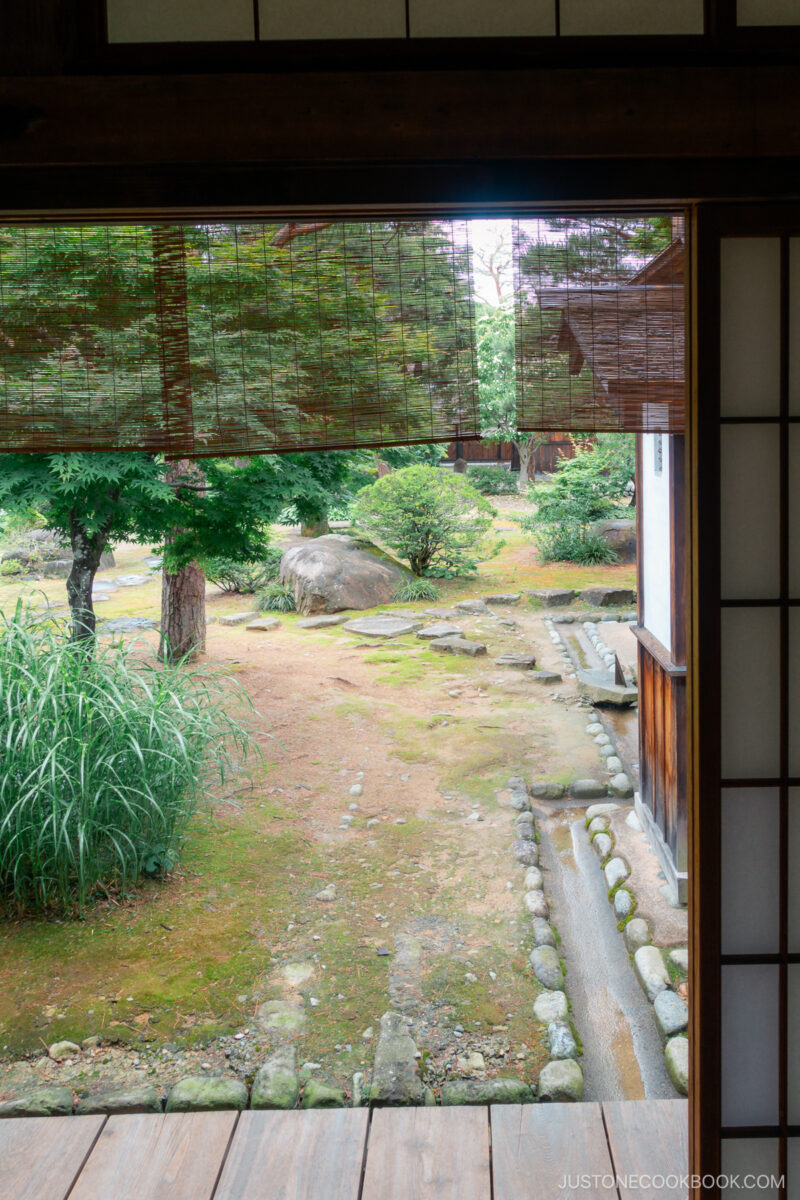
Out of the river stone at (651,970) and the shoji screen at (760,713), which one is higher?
the shoji screen at (760,713)

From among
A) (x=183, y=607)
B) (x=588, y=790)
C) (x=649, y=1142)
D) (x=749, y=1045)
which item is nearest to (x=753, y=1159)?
(x=749, y=1045)

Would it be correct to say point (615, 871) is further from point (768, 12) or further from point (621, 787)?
point (768, 12)

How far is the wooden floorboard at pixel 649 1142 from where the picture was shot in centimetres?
189

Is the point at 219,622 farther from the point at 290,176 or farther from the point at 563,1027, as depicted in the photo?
the point at 290,176

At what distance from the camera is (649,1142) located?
200cm

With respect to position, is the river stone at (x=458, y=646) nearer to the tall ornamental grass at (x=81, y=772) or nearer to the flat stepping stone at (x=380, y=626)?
the flat stepping stone at (x=380, y=626)

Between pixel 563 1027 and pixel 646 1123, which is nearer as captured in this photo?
pixel 646 1123

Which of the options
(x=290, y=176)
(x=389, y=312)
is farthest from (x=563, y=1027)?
(x=290, y=176)

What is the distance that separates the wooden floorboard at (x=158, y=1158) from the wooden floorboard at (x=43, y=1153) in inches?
1.1

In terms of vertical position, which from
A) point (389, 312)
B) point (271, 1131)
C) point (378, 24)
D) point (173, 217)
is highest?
point (378, 24)

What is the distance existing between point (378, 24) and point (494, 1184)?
2.18m

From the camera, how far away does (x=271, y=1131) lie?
82.4 inches

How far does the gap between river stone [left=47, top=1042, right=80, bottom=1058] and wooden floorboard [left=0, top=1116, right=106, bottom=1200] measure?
507 millimetres

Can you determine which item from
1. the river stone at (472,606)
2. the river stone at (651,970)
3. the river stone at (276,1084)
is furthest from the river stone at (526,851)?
the river stone at (472,606)
